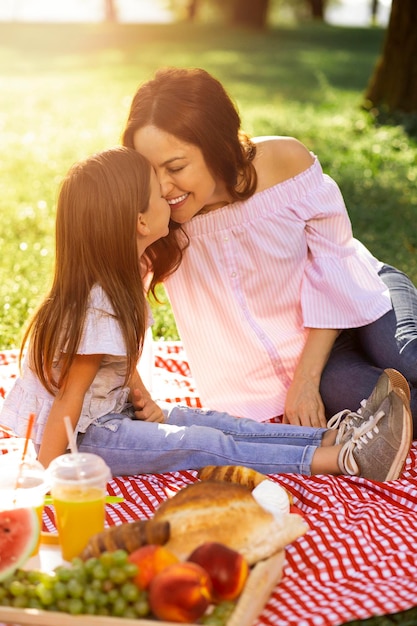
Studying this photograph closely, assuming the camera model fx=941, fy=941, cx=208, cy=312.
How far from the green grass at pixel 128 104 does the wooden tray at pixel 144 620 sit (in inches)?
78.1

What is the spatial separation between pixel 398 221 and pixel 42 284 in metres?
3.05

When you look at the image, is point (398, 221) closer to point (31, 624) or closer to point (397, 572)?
point (397, 572)

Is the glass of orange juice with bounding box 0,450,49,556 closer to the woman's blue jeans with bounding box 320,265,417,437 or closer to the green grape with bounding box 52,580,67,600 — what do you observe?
the green grape with bounding box 52,580,67,600

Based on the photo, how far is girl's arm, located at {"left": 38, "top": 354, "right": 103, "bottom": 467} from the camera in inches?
128

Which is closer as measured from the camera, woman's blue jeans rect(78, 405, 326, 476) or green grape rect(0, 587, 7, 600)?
green grape rect(0, 587, 7, 600)

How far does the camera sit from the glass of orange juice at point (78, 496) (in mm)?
2486

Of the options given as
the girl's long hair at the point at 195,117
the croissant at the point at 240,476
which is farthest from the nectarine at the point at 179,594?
the girl's long hair at the point at 195,117

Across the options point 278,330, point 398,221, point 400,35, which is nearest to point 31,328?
point 278,330

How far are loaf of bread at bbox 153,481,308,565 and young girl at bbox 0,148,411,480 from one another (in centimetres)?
80

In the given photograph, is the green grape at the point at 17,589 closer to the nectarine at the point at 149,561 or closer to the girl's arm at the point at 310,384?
the nectarine at the point at 149,561

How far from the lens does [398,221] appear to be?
299 inches

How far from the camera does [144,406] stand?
12.0ft

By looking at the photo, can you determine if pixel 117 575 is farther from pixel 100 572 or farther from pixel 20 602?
pixel 20 602

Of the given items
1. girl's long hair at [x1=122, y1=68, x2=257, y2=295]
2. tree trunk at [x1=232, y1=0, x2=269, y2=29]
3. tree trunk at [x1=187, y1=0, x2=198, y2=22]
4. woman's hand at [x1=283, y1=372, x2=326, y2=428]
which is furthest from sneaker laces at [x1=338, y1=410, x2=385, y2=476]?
tree trunk at [x1=187, y1=0, x2=198, y2=22]
